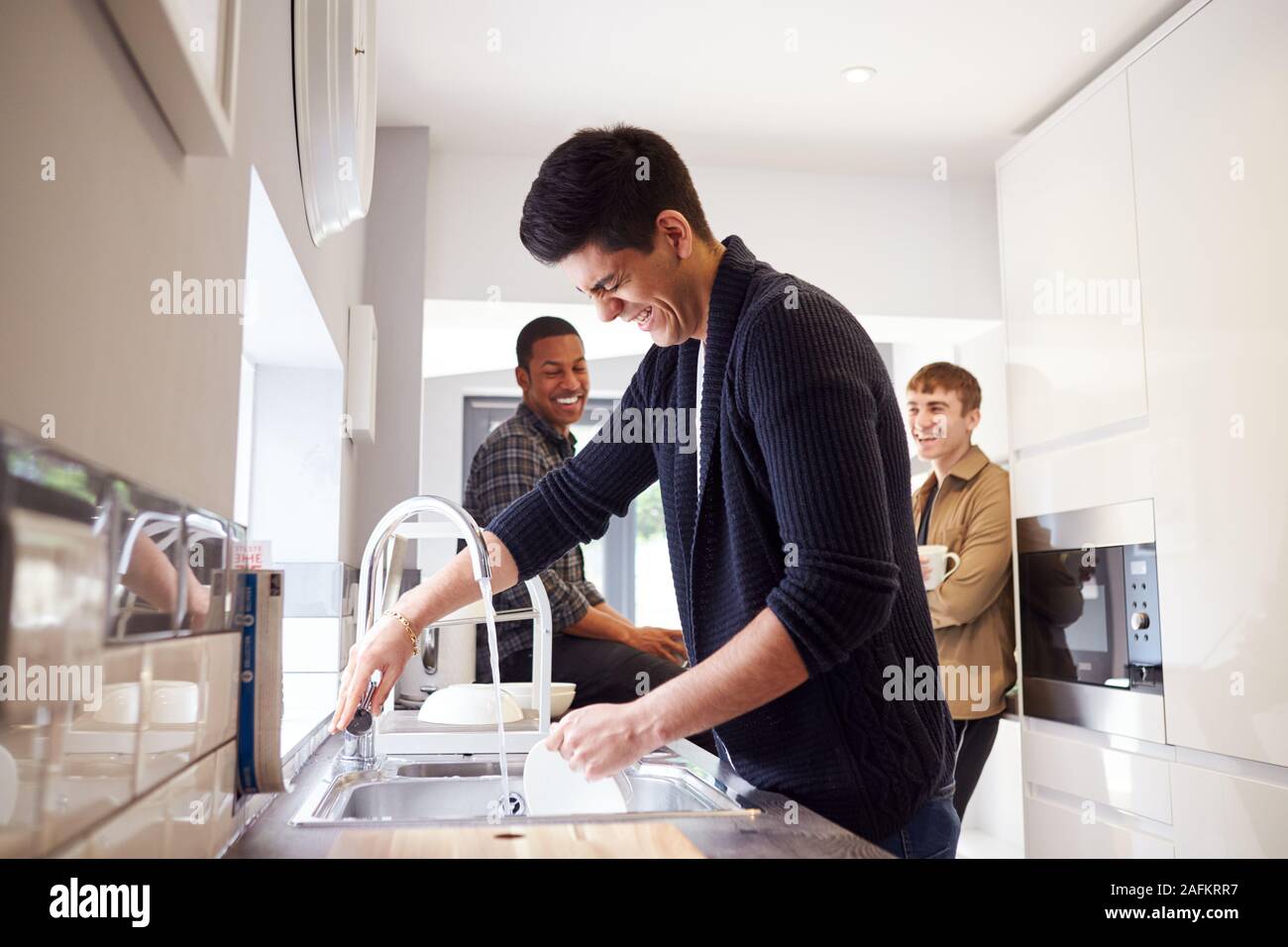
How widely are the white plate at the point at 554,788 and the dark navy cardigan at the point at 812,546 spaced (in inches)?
5.7

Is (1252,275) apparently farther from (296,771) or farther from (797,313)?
(296,771)

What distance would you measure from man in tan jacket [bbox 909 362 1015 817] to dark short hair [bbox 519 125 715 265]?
5.26 ft

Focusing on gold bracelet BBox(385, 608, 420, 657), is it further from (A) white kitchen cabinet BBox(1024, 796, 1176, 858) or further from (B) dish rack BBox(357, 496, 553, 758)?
(A) white kitchen cabinet BBox(1024, 796, 1176, 858)

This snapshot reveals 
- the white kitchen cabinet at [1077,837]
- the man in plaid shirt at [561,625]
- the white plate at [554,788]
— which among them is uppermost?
the man in plaid shirt at [561,625]

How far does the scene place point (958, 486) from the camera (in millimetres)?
2758

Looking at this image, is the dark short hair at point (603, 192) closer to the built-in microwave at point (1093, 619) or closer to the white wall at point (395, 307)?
the built-in microwave at point (1093, 619)

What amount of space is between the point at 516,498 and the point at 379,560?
92cm

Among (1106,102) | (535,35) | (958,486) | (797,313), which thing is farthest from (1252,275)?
(535,35)

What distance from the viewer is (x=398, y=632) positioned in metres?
1.14

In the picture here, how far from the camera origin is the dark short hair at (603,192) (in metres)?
1.10

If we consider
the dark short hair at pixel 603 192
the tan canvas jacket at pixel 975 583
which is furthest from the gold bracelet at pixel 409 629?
the tan canvas jacket at pixel 975 583

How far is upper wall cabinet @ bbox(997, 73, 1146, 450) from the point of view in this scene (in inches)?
95.7

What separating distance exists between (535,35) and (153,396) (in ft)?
6.78


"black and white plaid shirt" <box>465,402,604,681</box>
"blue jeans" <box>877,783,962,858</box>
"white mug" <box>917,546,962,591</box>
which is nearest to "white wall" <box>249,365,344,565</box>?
"black and white plaid shirt" <box>465,402,604,681</box>
